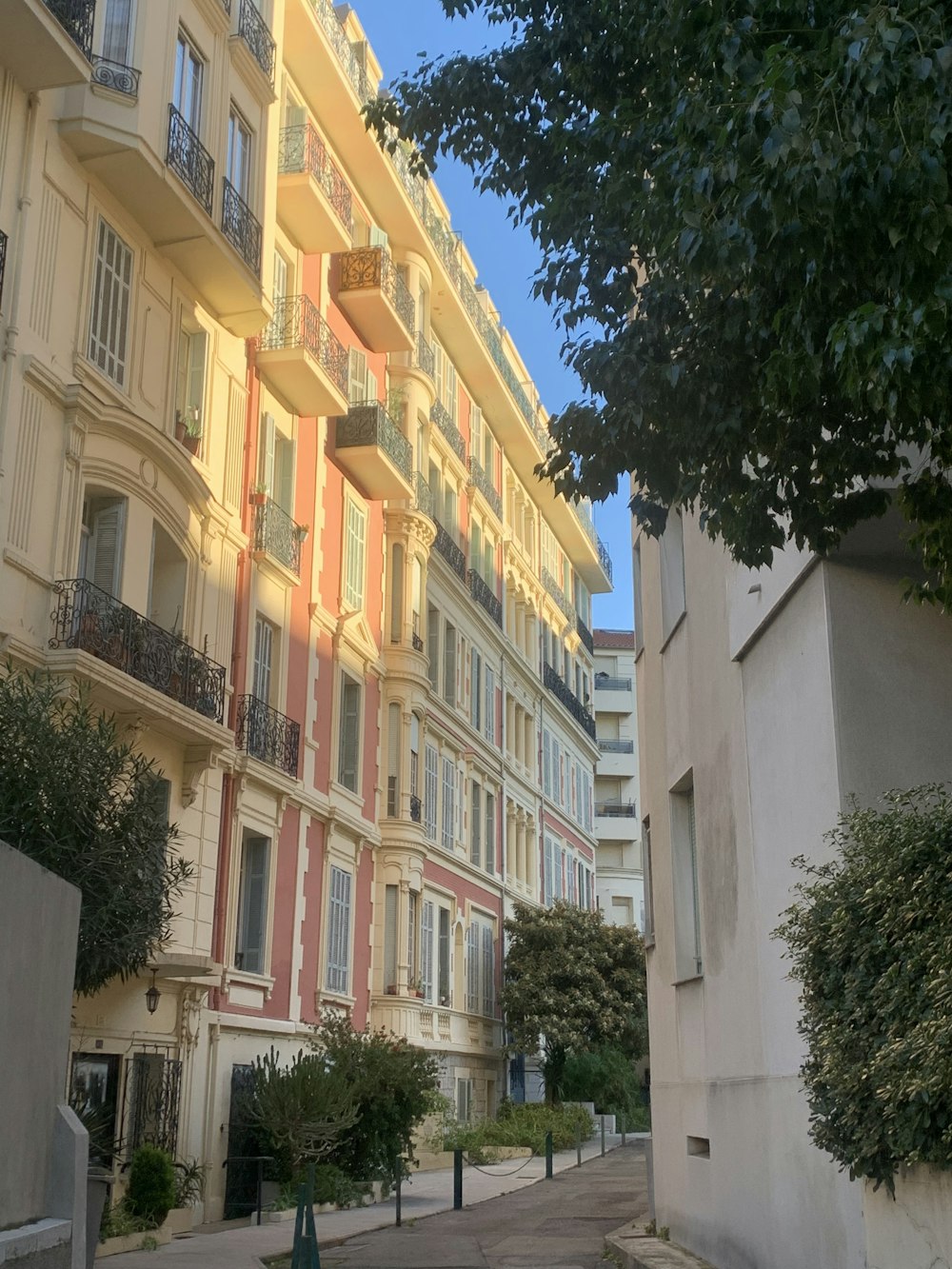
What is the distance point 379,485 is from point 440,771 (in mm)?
7990

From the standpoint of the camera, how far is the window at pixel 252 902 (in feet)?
74.0

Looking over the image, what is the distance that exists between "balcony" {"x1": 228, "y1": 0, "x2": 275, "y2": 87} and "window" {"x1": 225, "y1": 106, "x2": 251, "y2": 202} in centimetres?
95

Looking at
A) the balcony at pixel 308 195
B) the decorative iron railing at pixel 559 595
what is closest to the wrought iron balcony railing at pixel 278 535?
the balcony at pixel 308 195

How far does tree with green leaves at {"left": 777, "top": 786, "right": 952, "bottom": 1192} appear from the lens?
262 inches

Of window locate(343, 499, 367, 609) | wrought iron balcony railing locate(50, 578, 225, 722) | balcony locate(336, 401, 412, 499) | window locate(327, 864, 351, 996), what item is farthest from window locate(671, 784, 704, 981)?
balcony locate(336, 401, 412, 499)

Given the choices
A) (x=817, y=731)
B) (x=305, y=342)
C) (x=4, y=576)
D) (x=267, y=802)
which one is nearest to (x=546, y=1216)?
(x=267, y=802)

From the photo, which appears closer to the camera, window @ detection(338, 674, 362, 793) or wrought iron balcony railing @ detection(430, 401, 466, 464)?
window @ detection(338, 674, 362, 793)

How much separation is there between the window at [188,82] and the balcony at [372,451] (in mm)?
7857

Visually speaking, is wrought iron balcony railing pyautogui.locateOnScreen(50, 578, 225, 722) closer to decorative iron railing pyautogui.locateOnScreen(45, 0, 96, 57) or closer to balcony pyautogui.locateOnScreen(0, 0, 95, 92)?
balcony pyautogui.locateOnScreen(0, 0, 95, 92)

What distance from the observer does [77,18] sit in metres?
16.8

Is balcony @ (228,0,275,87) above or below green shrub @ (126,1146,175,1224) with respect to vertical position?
above

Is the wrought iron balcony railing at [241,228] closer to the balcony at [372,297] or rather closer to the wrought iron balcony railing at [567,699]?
the balcony at [372,297]

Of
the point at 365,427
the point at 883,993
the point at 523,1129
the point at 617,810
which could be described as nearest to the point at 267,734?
the point at 365,427

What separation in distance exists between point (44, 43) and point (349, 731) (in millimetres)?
15609
